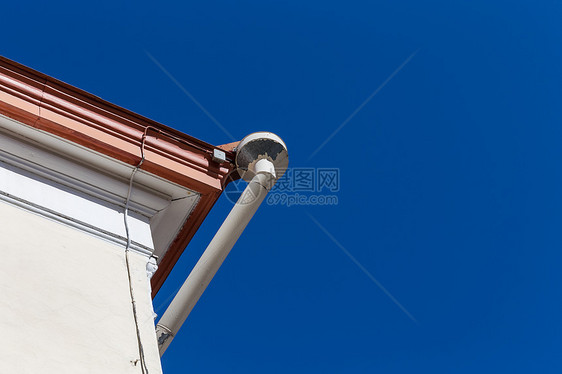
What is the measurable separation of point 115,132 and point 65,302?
131 cm

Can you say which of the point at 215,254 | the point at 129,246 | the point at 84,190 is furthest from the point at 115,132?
the point at 215,254

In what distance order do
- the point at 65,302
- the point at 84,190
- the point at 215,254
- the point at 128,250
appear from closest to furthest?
the point at 65,302
the point at 128,250
the point at 84,190
the point at 215,254

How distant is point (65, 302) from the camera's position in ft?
11.5

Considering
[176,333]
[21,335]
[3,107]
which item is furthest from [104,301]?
[3,107]

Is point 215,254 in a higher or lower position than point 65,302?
higher

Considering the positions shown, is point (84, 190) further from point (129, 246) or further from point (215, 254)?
point (215, 254)

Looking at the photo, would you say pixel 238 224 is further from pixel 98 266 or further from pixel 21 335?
pixel 21 335

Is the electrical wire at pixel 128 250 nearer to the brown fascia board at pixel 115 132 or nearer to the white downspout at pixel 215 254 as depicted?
the brown fascia board at pixel 115 132

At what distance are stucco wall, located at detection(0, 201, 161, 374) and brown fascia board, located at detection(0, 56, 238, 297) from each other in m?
0.62

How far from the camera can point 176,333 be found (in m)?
4.41

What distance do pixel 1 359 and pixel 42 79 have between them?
2.00 m

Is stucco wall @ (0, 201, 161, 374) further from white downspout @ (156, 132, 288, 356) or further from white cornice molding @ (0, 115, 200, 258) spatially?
white downspout @ (156, 132, 288, 356)

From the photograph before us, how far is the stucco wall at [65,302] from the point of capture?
3.20m

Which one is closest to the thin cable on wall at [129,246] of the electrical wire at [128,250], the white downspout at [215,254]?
the electrical wire at [128,250]
